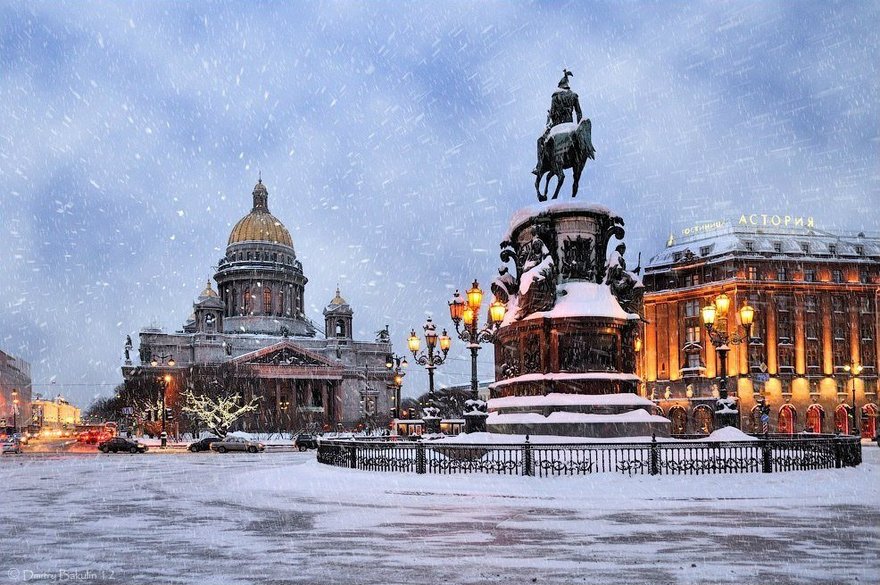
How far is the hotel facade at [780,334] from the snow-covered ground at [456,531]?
6232cm

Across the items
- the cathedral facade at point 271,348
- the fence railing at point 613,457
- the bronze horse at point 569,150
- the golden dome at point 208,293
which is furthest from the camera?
the golden dome at point 208,293

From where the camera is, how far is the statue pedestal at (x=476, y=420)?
88.2 feet

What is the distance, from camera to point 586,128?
27.9m

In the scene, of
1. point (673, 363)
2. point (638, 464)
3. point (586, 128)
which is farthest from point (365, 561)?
point (673, 363)

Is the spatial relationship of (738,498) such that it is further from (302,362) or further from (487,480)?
(302,362)

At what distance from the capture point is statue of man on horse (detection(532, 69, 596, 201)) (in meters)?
27.8

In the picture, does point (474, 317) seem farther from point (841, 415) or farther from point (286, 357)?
point (286, 357)

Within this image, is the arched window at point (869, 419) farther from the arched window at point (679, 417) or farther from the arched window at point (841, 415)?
the arched window at point (679, 417)

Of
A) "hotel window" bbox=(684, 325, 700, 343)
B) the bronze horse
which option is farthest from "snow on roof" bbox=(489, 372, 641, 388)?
"hotel window" bbox=(684, 325, 700, 343)

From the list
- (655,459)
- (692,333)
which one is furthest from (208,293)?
(655,459)

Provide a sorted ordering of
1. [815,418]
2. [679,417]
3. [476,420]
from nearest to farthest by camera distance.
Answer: [476,420]
[815,418]
[679,417]

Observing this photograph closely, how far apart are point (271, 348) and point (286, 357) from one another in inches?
134

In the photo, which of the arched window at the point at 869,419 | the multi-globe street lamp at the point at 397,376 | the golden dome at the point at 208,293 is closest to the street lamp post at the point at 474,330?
the multi-globe street lamp at the point at 397,376

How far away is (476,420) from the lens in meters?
27.0
